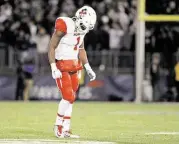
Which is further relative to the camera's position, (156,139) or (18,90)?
(18,90)

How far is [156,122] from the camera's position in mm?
11984

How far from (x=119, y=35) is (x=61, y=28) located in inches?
409

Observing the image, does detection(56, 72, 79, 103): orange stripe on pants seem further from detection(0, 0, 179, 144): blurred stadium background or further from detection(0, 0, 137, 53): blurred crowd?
detection(0, 0, 137, 53): blurred crowd

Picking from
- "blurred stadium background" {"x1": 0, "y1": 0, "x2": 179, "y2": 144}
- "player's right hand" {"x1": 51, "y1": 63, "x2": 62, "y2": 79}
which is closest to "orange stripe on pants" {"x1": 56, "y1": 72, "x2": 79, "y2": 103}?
"player's right hand" {"x1": 51, "y1": 63, "x2": 62, "y2": 79}

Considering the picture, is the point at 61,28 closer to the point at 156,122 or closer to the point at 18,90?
the point at 156,122

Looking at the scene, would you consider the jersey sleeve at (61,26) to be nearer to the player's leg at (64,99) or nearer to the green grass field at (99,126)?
the player's leg at (64,99)

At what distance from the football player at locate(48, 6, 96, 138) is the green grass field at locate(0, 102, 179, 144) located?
329 mm

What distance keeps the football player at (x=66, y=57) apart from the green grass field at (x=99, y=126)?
0.33m

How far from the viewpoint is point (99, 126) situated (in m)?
10.9

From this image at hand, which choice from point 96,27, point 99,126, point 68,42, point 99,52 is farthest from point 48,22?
point 68,42

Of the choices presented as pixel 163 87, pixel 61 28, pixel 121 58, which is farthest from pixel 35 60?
pixel 61 28

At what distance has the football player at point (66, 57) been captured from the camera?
8.76 m

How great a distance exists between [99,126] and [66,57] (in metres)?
2.32

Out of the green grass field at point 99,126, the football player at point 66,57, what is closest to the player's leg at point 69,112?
the football player at point 66,57
